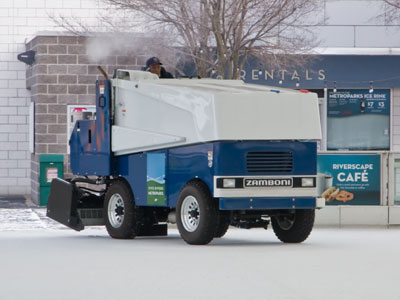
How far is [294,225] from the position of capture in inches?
682

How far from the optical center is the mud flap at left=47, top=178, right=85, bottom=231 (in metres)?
18.9

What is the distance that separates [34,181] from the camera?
2952 centimetres

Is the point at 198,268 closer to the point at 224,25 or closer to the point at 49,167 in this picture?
the point at 224,25

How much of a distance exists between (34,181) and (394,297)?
19942 millimetres

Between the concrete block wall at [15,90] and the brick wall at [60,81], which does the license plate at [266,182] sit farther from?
the concrete block wall at [15,90]

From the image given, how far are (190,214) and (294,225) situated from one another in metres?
1.63

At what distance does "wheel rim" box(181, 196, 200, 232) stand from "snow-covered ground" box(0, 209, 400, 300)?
29 cm

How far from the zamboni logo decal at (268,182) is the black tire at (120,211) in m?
2.34

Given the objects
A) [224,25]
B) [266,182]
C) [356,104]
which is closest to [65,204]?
[266,182]

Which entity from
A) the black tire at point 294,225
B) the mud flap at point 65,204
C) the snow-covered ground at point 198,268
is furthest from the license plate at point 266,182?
the mud flap at point 65,204

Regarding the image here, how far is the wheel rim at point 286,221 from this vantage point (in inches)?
684

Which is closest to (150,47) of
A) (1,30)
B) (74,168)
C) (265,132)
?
(1,30)

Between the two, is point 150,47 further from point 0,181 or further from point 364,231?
point 364,231

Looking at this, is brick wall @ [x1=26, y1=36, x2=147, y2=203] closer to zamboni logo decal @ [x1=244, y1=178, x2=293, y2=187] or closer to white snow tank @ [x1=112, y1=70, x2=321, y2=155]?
white snow tank @ [x1=112, y1=70, x2=321, y2=155]
